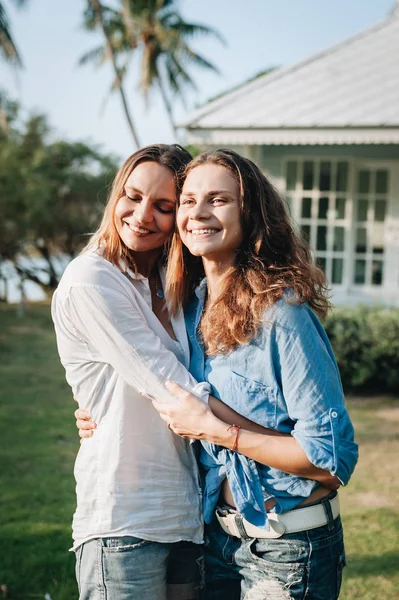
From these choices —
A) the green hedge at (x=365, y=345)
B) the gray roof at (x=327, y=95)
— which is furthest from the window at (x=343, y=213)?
the green hedge at (x=365, y=345)

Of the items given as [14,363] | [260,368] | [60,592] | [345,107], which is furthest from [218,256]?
[14,363]

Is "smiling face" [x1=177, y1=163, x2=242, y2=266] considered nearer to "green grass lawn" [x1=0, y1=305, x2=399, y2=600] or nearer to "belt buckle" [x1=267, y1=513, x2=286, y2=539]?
"belt buckle" [x1=267, y1=513, x2=286, y2=539]

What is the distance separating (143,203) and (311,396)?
2.97ft

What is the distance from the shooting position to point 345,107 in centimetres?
970

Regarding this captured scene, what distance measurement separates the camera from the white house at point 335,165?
31.9 feet

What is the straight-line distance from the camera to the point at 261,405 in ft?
7.06

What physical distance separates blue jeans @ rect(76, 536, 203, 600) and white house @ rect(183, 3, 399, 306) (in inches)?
309

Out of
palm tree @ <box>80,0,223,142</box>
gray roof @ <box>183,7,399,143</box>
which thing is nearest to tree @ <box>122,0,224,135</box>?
palm tree @ <box>80,0,223,142</box>

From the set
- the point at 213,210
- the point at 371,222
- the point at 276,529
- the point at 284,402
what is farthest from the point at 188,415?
the point at 371,222

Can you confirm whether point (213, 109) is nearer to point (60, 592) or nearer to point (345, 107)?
point (345, 107)

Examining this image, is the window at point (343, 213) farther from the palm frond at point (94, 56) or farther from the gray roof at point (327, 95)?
the palm frond at point (94, 56)

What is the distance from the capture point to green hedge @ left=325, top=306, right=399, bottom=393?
8.54 m

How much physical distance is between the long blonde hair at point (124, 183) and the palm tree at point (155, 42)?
27083mm

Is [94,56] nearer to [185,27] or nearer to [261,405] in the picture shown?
[185,27]
